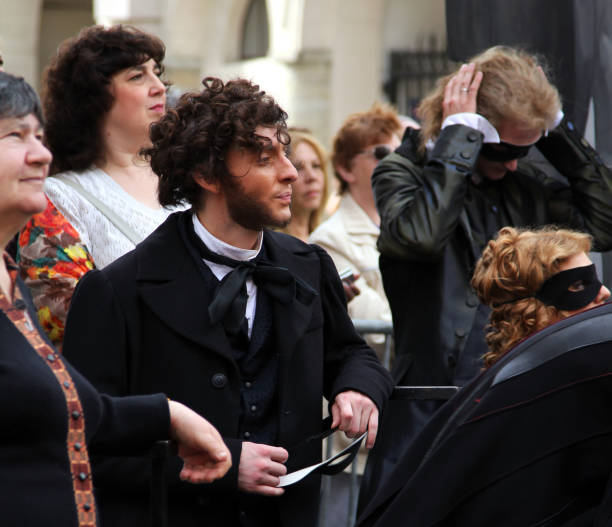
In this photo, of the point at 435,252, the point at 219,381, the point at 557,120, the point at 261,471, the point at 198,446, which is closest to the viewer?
the point at 198,446

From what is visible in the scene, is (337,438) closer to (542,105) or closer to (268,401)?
(542,105)

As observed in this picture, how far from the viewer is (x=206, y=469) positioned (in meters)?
2.47

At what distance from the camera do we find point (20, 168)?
232cm

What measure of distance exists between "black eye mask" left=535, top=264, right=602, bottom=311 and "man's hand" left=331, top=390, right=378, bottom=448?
729mm

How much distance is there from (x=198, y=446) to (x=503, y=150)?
2084 mm

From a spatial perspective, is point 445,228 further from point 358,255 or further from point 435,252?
point 358,255

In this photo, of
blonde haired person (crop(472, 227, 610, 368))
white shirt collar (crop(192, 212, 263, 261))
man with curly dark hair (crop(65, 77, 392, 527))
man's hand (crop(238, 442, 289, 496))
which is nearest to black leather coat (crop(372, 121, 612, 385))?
blonde haired person (crop(472, 227, 610, 368))

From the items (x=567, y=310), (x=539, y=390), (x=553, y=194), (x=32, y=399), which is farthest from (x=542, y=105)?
(x=32, y=399)

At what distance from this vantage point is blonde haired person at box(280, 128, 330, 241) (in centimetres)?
624

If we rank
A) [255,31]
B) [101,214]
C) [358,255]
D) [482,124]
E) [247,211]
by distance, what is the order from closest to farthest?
[247,211] → [101,214] → [482,124] → [358,255] → [255,31]

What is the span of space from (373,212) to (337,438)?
1.19 m

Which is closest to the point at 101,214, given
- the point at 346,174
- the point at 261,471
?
the point at 261,471

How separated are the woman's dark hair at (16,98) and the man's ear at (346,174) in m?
3.66

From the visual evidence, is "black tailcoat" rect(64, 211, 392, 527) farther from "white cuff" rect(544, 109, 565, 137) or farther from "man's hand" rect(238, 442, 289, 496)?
"white cuff" rect(544, 109, 565, 137)
